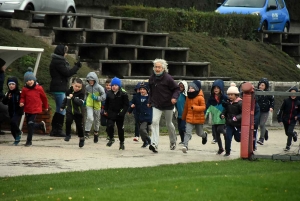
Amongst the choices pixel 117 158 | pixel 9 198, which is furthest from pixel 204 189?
pixel 117 158

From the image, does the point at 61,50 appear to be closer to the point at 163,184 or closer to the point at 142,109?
the point at 142,109

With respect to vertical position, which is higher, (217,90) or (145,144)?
(217,90)

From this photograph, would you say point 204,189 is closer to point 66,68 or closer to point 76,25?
point 66,68

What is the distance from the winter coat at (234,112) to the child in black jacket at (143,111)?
1.81 meters

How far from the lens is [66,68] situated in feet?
69.1

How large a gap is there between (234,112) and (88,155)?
111 inches

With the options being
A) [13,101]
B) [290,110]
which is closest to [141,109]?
[13,101]

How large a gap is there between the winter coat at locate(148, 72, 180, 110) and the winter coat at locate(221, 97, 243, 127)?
0.99 m

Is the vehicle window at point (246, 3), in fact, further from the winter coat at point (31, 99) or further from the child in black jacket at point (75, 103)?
the winter coat at point (31, 99)

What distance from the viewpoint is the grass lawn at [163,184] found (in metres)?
12.2

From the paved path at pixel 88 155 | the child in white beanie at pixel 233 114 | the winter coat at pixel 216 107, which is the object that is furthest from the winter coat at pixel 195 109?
the paved path at pixel 88 155

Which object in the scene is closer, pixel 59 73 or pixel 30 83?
pixel 30 83

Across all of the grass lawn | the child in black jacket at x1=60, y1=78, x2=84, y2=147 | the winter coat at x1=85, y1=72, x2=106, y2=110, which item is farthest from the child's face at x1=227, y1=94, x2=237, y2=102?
the winter coat at x1=85, y1=72, x2=106, y2=110

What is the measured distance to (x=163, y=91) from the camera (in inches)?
722
